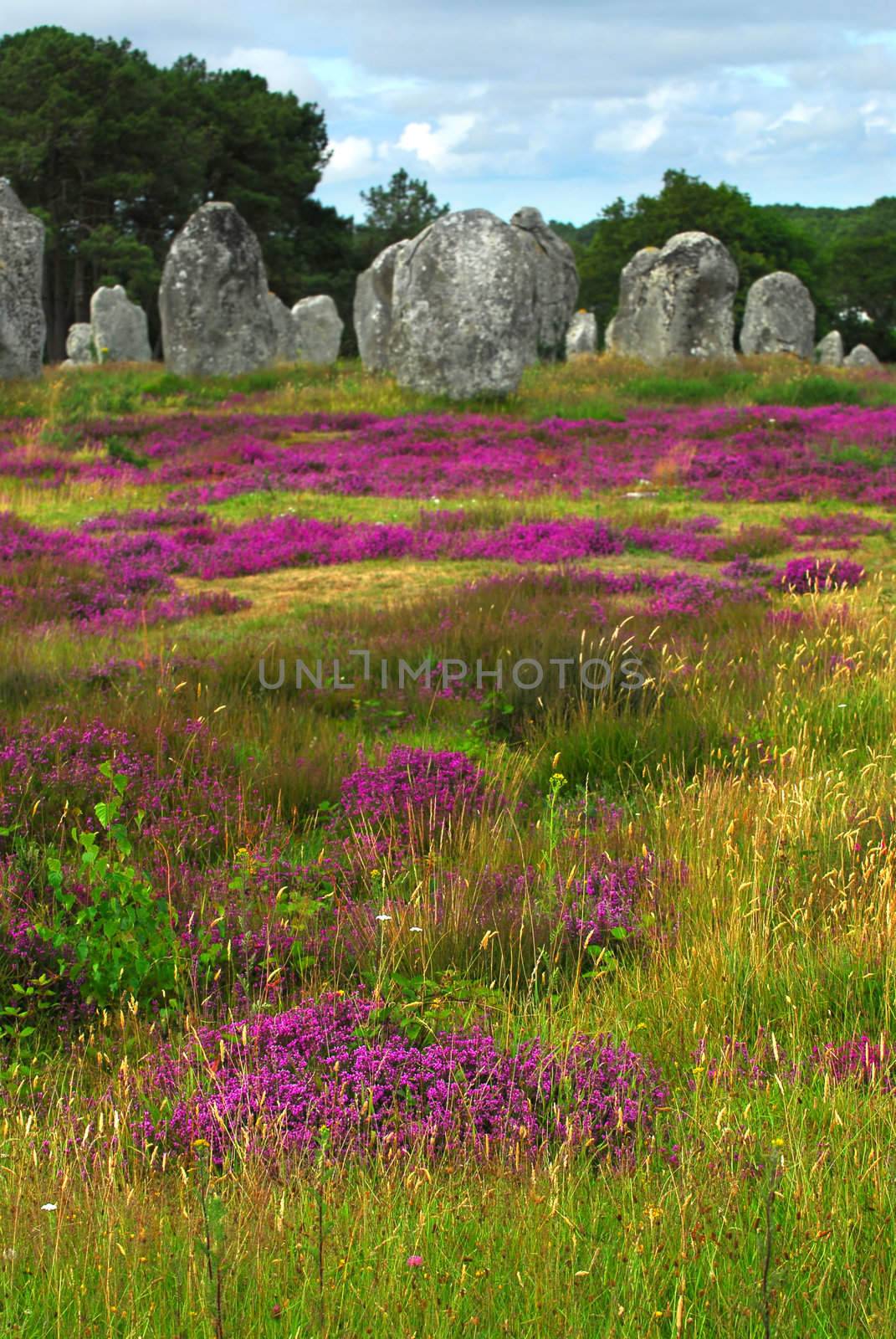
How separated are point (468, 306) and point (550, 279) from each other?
19204 millimetres

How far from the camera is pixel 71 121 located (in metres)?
49.0

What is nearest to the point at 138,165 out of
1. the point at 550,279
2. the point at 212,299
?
the point at 550,279

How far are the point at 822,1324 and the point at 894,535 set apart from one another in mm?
11268

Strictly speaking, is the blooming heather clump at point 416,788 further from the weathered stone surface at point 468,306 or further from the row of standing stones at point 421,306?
the row of standing stones at point 421,306

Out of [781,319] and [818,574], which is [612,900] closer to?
[818,574]

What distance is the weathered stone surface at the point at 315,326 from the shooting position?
43.8 m

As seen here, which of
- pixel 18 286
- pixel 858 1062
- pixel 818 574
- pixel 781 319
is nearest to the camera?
pixel 858 1062

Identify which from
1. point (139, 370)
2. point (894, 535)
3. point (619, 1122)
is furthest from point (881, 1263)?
point (139, 370)

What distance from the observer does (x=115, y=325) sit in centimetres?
4156

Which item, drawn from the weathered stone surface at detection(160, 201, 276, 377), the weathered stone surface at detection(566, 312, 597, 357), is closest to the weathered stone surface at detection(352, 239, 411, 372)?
the weathered stone surface at detection(160, 201, 276, 377)

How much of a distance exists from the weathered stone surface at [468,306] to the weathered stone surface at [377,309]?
11426mm

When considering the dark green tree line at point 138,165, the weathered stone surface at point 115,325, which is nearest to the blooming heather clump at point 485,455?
the weathered stone surface at point 115,325

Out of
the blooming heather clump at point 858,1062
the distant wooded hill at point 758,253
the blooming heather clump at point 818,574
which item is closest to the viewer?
the blooming heather clump at point 858,1062

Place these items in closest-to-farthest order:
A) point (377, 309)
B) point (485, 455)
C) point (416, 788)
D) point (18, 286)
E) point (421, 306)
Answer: point (416, 788)
point (485, 455)
point (421, 306)
point (18, 286)
point (377, 309)
